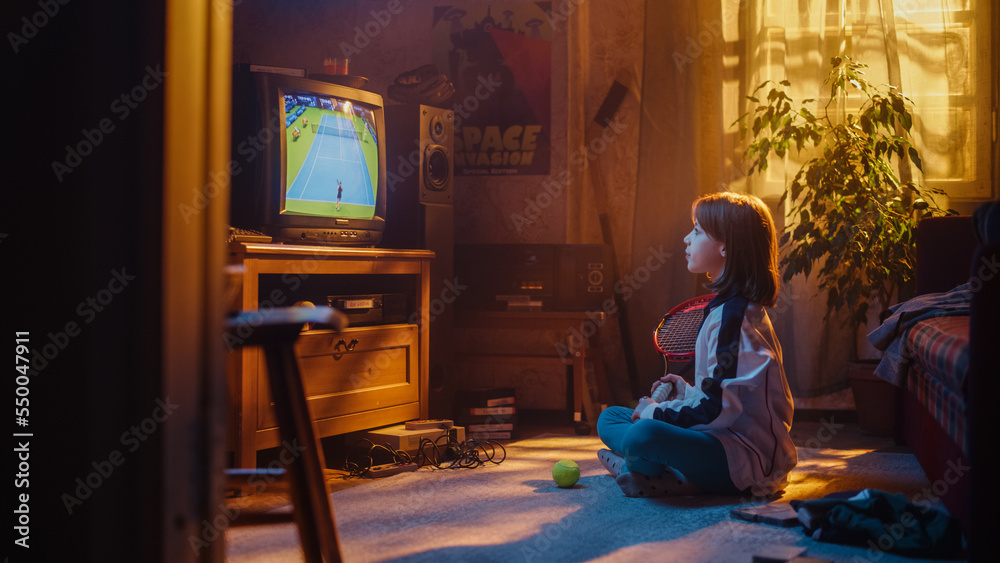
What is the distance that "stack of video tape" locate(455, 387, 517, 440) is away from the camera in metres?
3.16

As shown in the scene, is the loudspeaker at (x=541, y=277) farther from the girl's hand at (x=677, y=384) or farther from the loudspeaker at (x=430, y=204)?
the girl's hand at (x=677, y=384)

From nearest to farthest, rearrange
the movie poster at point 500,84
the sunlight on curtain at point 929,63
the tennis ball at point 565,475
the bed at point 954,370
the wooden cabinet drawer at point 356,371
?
the bed at point 954,370, the tennis ball at point 565,475, the wooden cabinet drawer at point 356,371, the sunlight on curtain at point 929,63, the movie poster at point 500,84

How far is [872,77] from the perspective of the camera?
3498mm

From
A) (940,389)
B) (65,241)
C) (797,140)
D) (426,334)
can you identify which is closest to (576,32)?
(797,140)

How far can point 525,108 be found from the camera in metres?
3.83

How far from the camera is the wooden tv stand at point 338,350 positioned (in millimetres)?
2256

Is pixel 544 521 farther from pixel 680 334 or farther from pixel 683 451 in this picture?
pixel 680 334

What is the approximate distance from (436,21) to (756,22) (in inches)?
61.3

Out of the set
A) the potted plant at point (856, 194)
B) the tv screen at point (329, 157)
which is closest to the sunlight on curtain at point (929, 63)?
the potted plant at point (856, 194)

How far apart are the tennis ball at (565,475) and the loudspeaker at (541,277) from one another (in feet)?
3.92

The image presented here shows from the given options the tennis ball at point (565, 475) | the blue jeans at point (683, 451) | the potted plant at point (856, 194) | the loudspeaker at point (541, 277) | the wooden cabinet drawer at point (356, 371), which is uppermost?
the potted plant at point (856, 194)

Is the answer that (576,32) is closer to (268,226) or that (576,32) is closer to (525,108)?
(525,108)

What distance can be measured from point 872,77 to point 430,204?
6.87 feet

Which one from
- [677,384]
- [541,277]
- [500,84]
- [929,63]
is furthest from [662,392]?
[929,63]
